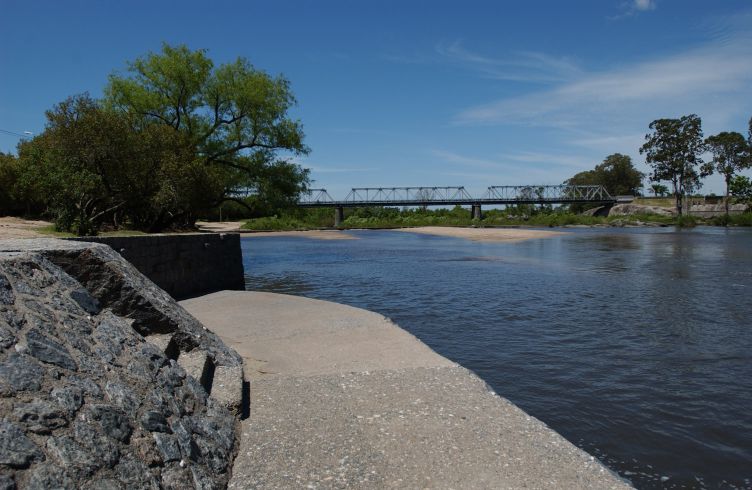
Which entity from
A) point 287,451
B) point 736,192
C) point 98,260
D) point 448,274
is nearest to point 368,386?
point 287,451

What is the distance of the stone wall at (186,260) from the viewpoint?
1147 cm

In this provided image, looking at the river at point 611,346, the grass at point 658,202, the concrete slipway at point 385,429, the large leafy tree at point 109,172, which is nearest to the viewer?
the concrete slipway at point 385,429

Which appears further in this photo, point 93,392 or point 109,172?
point 109,172

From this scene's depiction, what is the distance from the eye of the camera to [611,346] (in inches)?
382

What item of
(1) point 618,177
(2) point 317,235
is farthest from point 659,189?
(2) point 317,235

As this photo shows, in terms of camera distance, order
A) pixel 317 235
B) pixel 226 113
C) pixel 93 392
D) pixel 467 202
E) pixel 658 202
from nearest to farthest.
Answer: pixel 93 392 → pixel 226 113 → pixel 317 235 → pixel 658 202 → pixel 467 202

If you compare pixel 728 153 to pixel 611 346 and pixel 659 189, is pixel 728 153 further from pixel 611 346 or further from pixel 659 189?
pixel 611 346

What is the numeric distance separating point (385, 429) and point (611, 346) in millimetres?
6205

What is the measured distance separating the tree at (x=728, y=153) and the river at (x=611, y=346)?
75.8m

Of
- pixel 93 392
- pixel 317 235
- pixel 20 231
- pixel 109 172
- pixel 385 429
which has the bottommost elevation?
pixel 317 235

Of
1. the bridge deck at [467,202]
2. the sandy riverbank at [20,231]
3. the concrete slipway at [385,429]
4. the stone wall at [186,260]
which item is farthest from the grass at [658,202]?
the concrete slipway at [385,429]

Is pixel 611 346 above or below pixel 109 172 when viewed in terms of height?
below

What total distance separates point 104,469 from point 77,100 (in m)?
24.1

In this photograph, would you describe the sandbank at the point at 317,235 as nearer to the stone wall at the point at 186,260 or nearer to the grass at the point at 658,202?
the stone wall at the point at 186,260
